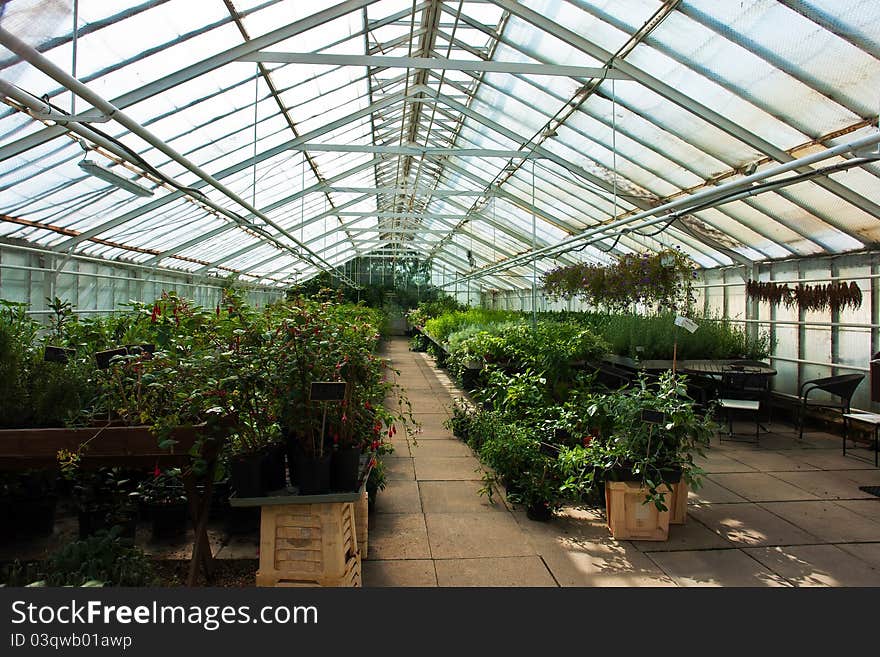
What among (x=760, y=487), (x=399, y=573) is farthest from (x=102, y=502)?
(x=760, y=487)

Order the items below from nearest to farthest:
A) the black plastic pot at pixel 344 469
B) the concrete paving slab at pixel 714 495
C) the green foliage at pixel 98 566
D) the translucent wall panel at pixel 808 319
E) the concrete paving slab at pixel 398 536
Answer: the green foliage at pixel 98 566 < the black plastic pot at pixel 344 469 < the concrete paving slab at pixel 398 536 < the concrete paving slab at pixel 714 495 < the translucent wall panel at pixel 808 319

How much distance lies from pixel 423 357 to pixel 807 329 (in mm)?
9313

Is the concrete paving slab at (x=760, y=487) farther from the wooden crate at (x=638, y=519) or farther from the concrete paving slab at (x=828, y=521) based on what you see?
the wooden crate at (x=638, y=519)

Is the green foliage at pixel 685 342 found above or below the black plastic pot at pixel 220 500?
above

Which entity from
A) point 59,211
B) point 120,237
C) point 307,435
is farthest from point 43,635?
point 120,237

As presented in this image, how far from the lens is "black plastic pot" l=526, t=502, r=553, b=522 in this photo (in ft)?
12.2

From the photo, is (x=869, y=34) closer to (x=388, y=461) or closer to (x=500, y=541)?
(x=500, y=541)

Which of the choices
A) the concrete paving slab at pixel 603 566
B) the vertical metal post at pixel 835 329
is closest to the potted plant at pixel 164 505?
the concrete paving slab at pixel 603 566

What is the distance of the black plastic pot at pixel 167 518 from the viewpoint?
3.17 m

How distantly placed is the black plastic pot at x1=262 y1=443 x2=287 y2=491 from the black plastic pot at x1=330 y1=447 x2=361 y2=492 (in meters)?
0.25

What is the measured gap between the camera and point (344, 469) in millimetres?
2471

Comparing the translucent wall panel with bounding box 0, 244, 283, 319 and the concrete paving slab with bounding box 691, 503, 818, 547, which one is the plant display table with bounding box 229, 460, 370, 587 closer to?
the concrete paving slab with bounding box 691, 503, 818, 547

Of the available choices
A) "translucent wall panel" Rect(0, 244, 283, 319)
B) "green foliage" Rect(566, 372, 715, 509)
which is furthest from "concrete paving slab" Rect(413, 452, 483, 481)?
"translucent wall panel" Rect(0, 244, 283, 319)

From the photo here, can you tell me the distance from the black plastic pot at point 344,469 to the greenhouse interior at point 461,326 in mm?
14
